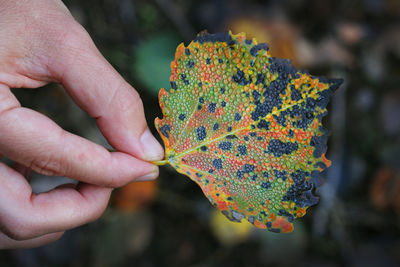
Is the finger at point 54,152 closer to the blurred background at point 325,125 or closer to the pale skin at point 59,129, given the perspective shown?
the pale skin at point 59,129

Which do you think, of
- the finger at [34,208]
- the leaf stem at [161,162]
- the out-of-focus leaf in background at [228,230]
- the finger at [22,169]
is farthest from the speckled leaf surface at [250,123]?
the out-of-focus leaf in background at [228,230]

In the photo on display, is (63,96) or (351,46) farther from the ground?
(351,46)

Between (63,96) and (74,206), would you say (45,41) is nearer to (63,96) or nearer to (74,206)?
(74,206)

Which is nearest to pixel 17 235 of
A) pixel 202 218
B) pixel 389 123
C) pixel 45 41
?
pixel 45 41

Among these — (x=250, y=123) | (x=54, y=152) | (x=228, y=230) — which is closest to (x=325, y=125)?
(x=228, y=230)

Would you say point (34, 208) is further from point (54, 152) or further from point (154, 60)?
point (154, 60)

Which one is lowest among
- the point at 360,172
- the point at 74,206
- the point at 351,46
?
the point at 74,206

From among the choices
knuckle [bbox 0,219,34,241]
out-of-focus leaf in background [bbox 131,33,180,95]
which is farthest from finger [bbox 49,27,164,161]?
out-of-focus leaf in background [bbox 131,33,180,95]
